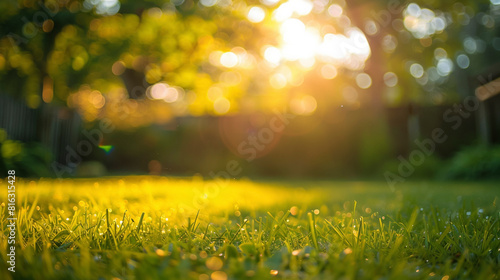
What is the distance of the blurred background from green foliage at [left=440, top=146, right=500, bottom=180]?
3 cm

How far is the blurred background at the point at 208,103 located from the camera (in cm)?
919

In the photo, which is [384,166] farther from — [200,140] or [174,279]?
[174,279]

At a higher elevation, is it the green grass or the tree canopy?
the tree canopy

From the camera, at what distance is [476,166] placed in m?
9.54

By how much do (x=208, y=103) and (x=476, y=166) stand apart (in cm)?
1099

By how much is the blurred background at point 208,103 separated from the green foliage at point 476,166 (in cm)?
3

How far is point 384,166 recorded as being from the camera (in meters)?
12.0

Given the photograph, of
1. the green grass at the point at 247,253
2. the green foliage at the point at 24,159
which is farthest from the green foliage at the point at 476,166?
the green foliage at the point at 24,159

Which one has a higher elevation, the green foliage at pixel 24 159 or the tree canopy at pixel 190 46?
the tree canopy at pixel 190 46

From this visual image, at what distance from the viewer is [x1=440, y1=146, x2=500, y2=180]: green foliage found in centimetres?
933

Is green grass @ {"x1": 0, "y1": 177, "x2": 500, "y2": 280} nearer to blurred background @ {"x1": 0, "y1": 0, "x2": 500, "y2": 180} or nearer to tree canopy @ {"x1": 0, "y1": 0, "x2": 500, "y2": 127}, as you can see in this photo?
blurred background @ {"x1": 0, "y1": 0, "x2": 500, "y2": 180}

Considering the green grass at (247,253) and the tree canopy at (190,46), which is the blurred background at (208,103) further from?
the green grass at (247,253)

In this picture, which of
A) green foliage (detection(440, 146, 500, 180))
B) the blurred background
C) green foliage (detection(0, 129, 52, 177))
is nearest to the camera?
green foliage (detection(0, 129, 52, 177))

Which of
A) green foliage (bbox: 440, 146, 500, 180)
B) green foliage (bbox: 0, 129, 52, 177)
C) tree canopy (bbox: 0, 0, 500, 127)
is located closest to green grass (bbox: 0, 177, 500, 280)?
green foliage (bbox: 0, 129, 52, 177)
